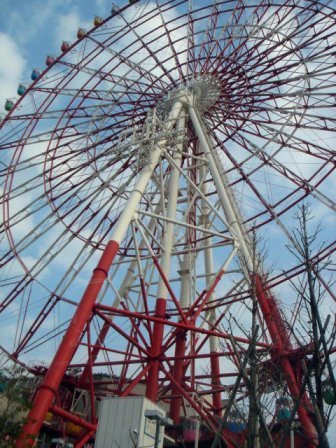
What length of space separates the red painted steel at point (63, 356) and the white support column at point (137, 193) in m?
0.49

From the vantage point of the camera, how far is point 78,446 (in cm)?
1067

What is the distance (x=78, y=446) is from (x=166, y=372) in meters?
2.77

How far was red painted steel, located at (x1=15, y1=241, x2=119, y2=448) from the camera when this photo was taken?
9.39 m

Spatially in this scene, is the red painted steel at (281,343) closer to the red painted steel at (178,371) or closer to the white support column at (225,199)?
the white support column at (225,199)

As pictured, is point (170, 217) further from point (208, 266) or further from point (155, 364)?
point (155, 364)

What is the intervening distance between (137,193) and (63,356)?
5.01m

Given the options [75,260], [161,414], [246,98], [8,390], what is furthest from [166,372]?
[246,98]

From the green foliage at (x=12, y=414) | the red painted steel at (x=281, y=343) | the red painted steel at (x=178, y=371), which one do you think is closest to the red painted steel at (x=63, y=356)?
the green foliage at (x=12, y=414)

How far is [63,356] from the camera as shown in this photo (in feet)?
33.9

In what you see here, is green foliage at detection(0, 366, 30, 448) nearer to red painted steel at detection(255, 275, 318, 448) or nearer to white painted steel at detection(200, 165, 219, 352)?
red painted steel at detection(255, 275, 318, 448)

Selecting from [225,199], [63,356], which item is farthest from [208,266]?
[63,356]

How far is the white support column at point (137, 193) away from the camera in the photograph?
12.9m

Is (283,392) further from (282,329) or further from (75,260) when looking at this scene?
(75,260)

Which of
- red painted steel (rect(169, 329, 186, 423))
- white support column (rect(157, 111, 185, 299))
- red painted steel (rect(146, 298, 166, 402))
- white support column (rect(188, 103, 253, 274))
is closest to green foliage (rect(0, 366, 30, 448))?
red painted steel (rect(146, 298, 166, 402))
